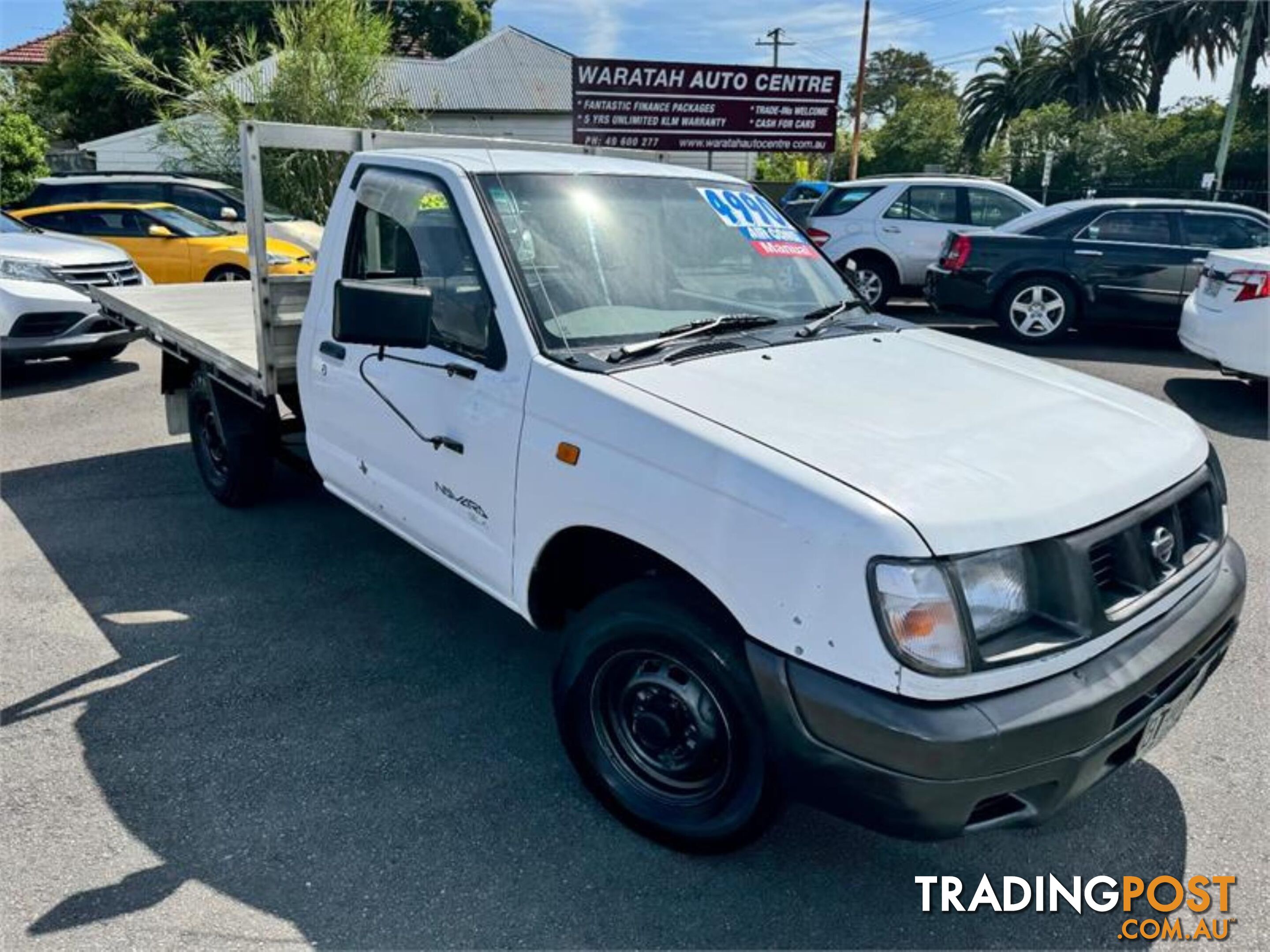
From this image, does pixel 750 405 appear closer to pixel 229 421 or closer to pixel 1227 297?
pixel 229 421

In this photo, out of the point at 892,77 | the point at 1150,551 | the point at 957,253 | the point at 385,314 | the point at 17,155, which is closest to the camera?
the point at 1150,551

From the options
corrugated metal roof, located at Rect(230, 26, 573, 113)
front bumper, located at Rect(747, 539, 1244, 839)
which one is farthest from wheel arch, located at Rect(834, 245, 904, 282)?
corrugated metal roof, located at Rect(230, 26, 573, 113)

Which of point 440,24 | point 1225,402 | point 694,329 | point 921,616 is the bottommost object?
point 1225,402

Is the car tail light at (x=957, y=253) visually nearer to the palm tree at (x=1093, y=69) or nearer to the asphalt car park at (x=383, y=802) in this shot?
the asphalt car park at (x=383, y=802)

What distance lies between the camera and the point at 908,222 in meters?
12.2

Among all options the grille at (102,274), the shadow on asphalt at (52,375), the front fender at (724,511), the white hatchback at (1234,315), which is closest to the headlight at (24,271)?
the grille at (102,274)

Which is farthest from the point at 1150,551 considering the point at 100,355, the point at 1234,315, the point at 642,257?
the point at 100,355

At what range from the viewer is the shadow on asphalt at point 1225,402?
742cm

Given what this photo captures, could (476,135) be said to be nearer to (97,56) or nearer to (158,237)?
(97,56)

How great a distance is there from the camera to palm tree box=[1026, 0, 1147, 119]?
129 ft

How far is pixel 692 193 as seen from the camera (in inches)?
148

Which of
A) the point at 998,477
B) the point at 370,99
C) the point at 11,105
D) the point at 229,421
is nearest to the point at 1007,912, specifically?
the point at 998,477

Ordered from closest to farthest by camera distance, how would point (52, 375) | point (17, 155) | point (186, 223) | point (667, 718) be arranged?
point (667, 718)
point (52, 375)
point (186, 223)
point (17, 155)

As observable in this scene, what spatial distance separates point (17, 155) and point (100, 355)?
12.6m
